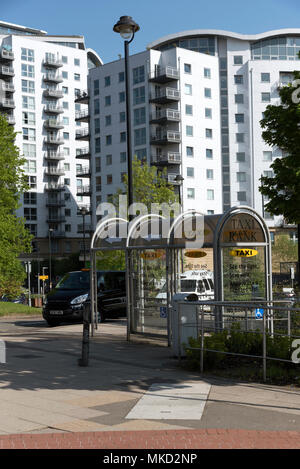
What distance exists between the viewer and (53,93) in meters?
98.6

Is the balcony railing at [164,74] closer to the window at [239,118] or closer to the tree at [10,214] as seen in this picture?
the window at [239,118]

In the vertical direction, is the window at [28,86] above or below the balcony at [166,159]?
above

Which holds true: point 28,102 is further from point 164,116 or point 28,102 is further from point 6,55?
point 164,116

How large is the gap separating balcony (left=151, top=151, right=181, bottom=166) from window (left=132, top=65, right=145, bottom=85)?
9.20 metres

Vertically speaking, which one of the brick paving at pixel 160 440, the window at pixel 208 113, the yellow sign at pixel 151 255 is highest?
the window at pixel 208 113

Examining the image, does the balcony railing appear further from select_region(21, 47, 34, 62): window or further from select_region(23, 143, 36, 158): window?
select_region(21, 47, 34, 62): window

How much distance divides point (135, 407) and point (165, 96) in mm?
68486

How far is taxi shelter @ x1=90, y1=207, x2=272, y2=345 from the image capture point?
1360 cm

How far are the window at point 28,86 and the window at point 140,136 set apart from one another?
27617mm

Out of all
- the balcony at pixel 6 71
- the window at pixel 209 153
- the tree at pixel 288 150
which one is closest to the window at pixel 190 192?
the window at pixel 209 153

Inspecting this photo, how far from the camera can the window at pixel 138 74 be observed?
250 ft

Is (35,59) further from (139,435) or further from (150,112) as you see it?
(139,435)

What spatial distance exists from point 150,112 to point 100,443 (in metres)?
71.4

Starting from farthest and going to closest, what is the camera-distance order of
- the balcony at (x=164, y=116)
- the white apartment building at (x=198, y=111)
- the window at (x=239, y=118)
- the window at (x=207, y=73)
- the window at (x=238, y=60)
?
the window at (x=238, y=60) → the window at (x=239, y=118) → the window at (x=207, y=73) → the white apartment building at (x=198, y=111) → the balcony at (x=164, y=116)
